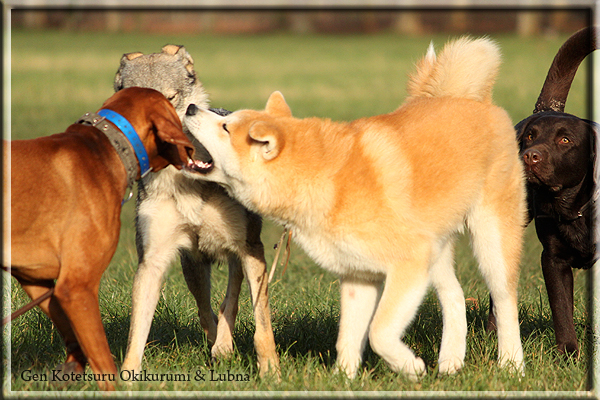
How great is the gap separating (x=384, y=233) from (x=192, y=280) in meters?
1.67

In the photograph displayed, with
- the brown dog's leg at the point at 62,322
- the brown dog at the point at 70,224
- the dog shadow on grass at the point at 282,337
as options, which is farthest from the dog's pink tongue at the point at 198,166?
the dog shadow on grass at the point at 282,337

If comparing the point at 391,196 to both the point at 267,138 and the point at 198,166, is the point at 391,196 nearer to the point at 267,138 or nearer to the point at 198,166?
the point at 267,138

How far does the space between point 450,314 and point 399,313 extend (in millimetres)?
826

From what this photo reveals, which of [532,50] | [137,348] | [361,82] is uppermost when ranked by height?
[532,50]

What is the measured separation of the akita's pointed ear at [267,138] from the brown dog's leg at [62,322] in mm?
1281

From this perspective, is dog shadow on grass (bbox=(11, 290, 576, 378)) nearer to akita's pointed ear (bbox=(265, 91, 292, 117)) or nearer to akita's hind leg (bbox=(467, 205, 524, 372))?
akita's hind leg (bbox=(467, 205, 524, 372))

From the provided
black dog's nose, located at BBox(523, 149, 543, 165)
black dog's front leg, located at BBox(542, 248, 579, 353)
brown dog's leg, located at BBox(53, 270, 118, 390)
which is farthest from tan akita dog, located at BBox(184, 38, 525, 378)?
brown dog's leg, located at BBox(53, 270, 118, 390)

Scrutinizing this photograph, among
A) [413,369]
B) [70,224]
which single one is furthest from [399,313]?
[70,224]

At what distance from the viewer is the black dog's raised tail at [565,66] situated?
475 centimetres

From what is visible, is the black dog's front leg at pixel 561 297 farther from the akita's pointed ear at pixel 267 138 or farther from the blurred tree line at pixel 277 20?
the blurred tree line at pixel 277 20

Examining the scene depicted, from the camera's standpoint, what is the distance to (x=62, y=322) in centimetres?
337

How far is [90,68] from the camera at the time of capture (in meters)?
23.6

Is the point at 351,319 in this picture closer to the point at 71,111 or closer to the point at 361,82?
the point at 71,111

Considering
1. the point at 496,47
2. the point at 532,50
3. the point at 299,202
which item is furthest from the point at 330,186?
the point at 532,50
